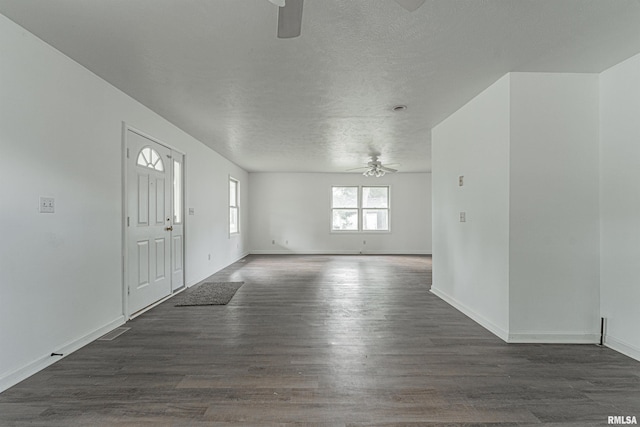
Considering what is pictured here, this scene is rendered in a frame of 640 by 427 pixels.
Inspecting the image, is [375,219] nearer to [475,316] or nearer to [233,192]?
[233,192]

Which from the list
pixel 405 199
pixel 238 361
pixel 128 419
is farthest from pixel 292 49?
pixel 405 199

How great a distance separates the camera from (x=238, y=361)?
2404mm

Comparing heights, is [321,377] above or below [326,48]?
below

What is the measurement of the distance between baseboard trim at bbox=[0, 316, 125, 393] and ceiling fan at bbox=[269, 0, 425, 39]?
2764 millimetres

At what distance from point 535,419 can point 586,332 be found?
157cm

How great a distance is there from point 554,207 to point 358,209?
21.5ft

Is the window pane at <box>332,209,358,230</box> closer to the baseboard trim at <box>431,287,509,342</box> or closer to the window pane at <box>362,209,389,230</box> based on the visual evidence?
the window pane at <box>362,209,389,230</box>

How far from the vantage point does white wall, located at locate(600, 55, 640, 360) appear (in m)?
2.46

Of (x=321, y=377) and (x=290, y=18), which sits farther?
(x=321, y=377)

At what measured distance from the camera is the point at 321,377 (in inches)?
85.4

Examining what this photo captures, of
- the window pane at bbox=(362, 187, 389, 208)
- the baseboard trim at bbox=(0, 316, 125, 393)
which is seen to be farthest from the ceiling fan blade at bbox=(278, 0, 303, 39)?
the window pane at bbox=(362, 187, 389, 208)

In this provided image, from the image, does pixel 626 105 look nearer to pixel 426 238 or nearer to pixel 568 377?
pixel 568 377

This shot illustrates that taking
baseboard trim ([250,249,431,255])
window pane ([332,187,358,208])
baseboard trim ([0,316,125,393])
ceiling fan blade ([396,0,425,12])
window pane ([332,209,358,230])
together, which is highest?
ceiling fan blade ([396,0,425,12])

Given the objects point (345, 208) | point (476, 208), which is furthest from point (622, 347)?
point (345, 208)
